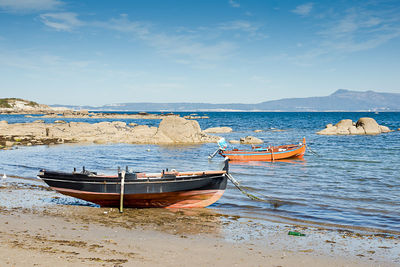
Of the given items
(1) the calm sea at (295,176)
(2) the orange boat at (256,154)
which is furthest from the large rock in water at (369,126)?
(2) the orange boat at (256,154)

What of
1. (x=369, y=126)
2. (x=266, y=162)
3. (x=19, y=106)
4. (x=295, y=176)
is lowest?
(x=266, y=162)

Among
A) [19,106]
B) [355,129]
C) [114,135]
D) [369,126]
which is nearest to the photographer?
[114,135]

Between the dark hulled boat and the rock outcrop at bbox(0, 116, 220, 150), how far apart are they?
26948 mm

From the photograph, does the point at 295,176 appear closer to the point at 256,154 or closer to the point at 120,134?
the point at 256,154

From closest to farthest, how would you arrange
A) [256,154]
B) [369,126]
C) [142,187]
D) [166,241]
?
[166,241] < [142,187] < [256,154] < [369,126]

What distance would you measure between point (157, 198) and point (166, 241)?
3868mm

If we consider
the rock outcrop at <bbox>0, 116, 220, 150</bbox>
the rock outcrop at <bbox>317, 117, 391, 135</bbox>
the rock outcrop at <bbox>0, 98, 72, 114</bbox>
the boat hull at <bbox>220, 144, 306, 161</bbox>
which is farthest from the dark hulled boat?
the rock outcrop at <bbox>0, 98, 72, 114</bbox>

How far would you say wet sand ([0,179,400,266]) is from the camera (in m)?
8.11

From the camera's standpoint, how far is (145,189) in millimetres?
13156

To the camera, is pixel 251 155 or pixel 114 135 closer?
pixel 251 155

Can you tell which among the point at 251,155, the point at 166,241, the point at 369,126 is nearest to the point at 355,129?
the point at 369,126

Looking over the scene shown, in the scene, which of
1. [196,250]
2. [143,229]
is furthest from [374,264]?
[143,229]

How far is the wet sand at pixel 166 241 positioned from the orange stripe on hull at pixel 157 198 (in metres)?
0.34

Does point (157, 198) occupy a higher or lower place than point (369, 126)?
lower
